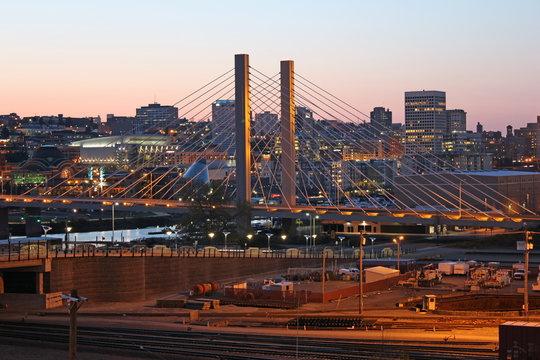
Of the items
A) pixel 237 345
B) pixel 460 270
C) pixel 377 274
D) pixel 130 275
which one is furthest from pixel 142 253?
pixel 460 270

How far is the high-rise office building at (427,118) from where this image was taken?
18450 centimetres

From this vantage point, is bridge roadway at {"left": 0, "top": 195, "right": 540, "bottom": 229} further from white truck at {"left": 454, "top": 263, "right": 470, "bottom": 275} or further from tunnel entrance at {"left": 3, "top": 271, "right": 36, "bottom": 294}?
tunnel entrance at {"left": 3, "top": 271, "right": 36, "bottom": 294}

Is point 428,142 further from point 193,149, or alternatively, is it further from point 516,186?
point 516,186

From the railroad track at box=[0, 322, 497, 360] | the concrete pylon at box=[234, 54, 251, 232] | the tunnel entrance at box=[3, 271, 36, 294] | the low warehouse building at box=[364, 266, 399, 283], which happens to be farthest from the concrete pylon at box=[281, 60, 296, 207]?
the railroad track at box=[0, 322, 497, 360]

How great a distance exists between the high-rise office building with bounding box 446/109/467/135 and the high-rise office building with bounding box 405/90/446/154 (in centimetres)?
297

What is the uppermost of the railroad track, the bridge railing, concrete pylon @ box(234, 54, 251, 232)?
concrete pylon @ box(234, 54, 251, 232)

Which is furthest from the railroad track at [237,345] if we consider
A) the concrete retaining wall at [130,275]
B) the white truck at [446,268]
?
the white truck at [446,268]

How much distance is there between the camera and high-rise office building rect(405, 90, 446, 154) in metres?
184

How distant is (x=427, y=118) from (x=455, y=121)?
13.0 metres

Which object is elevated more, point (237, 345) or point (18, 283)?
point (18, 283)

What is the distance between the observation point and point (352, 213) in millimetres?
51906

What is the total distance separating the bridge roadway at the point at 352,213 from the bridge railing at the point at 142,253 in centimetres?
202

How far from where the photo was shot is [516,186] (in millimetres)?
70250

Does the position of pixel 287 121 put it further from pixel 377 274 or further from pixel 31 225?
pixel 31 225
